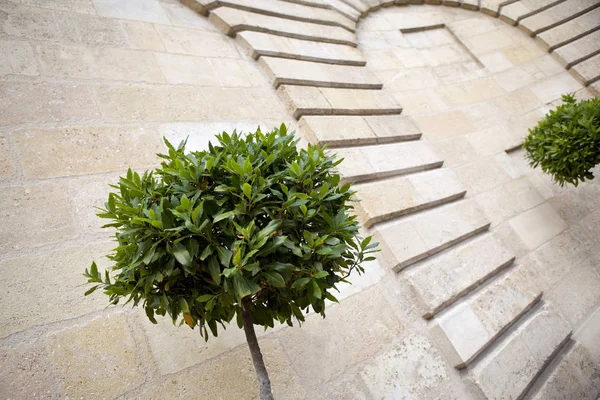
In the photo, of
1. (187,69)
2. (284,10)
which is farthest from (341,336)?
(284,10)

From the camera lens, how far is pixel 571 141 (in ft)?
12.9

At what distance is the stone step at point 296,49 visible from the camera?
3.62 m

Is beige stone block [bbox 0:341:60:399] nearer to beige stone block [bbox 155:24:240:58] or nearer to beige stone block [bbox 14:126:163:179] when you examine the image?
beige stone block [bbox 14:126:163:179]

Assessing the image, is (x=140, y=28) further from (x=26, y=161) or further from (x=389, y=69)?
(x=389, y=69)

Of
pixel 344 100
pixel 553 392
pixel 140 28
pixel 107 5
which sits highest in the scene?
pixel 107 5

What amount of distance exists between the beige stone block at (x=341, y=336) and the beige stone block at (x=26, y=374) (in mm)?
1152

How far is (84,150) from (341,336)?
2.01 metres

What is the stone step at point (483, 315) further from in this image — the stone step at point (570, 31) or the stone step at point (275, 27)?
the stone step at point (570, 31)

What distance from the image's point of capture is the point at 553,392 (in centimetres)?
299

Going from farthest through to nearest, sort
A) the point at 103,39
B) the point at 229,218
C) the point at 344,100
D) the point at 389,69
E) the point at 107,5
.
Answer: the point at 389,69 → the point at 344,100 → the point at 107,5 → the point at 103,39 → the point at 229,218

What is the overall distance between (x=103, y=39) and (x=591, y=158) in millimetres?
4713

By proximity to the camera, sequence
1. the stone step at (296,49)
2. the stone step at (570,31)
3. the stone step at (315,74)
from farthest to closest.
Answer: the stone step at (570,31)
the stone step at (296,49)
the stone step at (315,74)

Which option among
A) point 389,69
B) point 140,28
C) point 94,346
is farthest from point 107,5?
point 389,69


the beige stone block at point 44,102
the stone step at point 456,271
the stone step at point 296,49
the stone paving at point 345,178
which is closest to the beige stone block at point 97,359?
the stone paving at point 345,178
